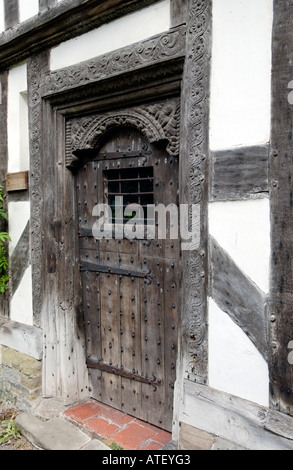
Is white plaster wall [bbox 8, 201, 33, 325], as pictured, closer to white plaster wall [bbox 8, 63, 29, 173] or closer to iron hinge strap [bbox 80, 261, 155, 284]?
white plaster wall [bbox 8, 63, 29, 173]

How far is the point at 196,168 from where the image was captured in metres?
2.22

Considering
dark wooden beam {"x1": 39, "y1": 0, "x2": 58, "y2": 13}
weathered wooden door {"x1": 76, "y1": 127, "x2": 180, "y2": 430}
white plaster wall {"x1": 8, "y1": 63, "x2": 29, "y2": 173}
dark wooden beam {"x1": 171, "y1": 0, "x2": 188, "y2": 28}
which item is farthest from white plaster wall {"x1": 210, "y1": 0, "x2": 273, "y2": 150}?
white plaster wall {"x1": 8, "y1": 63, "x2": 29, "y2": 173}

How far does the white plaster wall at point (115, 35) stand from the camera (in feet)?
7.86

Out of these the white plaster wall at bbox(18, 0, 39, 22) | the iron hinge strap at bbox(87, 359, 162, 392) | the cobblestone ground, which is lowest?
the cobblestone ground

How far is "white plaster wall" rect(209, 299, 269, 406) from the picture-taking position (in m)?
2.01

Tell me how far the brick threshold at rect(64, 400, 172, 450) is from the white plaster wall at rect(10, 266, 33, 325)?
0.87 m

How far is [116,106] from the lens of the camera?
9.16 ft

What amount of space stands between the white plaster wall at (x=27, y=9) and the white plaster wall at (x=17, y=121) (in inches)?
14.9

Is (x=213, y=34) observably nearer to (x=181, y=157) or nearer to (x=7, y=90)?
(x=181, y=157)

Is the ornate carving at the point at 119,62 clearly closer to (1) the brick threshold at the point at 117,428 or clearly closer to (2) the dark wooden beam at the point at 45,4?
(2) the dark wooden beam at the point at 45,4

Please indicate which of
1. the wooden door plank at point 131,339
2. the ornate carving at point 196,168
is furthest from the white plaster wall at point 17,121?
the ornate carving at point 196,168

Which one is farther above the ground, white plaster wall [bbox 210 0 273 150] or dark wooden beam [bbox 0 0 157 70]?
dark wooden beam [bbox 0 0 157 70]

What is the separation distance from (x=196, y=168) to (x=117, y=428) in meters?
1.97

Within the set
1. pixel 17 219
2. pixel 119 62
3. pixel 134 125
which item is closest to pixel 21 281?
pixel 17 219
